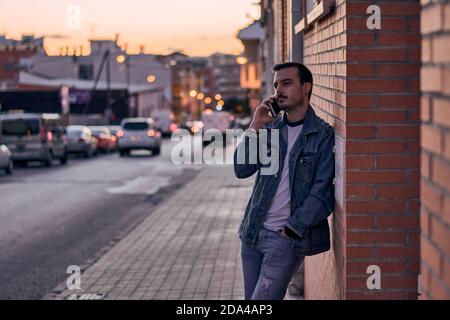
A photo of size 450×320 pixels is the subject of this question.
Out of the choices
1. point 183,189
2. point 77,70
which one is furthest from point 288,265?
point 77,70

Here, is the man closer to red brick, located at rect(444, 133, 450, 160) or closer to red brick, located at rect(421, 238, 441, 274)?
red brick, located at rect(421, 238, 441, 274)

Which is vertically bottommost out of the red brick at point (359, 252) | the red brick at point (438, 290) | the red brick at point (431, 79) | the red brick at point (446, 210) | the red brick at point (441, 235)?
the red brick at point (359, 252)

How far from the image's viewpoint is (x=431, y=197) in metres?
2.91

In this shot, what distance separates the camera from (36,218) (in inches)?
693

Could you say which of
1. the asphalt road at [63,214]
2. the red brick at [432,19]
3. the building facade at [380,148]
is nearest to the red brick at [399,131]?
the building facade at [380,148]

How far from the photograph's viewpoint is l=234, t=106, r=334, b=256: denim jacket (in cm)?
496

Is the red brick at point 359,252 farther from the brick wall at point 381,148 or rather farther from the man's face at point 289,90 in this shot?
the man's face at point 289,90

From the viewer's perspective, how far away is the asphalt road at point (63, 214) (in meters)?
11.7

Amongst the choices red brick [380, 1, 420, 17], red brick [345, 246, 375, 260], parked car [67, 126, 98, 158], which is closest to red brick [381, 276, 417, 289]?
red brick [345, 246, 375, 260]

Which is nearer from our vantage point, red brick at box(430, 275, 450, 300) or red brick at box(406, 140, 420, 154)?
red brick at box(430, 275, 450, 300)

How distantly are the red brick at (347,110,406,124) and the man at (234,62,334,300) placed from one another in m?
0.29

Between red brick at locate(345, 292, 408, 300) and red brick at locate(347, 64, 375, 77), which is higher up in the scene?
red brick at locate(347, 64, 375, 77)
